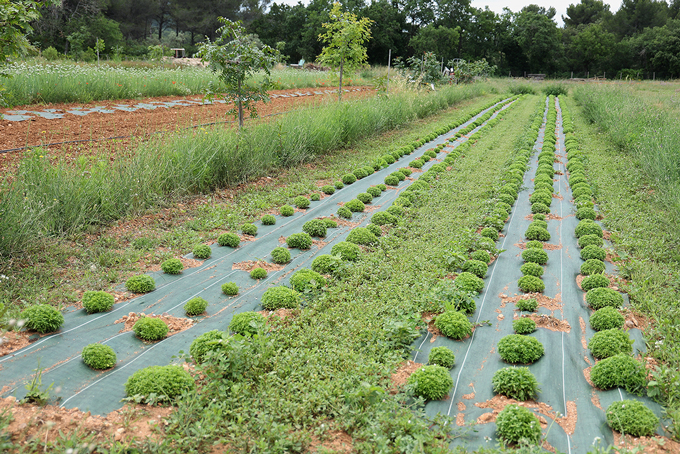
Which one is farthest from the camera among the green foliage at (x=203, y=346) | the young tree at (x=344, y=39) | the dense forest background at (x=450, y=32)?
the dense forest background at (x=450, y=32)

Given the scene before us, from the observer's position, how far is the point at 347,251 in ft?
16.6

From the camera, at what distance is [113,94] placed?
12.6 metres

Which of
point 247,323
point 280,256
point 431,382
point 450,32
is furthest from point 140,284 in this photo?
point 450,32

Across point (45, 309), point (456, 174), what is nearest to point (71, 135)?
point (45, 309)

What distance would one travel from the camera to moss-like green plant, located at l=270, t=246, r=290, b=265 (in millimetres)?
5035

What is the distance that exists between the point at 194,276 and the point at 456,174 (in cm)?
576

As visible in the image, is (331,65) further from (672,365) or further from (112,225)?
(672,365)

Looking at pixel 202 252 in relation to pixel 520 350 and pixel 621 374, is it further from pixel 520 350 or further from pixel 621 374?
pixel 621 374

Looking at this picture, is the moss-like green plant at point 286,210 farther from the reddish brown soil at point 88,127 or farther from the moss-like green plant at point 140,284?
the moss-like green plant at point 140,284

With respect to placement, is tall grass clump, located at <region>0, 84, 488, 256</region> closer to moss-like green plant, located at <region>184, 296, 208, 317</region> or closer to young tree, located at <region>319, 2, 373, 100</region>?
moss-like green plant, located at <region>184, 296, 208, 317</region>

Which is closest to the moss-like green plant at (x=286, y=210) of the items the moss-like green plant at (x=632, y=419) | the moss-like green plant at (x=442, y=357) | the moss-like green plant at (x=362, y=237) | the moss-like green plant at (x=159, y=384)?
the moss-like green plant at (x=362, y=237)

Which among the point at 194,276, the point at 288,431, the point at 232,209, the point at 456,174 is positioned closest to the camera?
the point at 288,431

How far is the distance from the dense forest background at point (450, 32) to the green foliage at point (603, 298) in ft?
120

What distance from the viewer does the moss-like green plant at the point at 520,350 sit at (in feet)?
11.2
